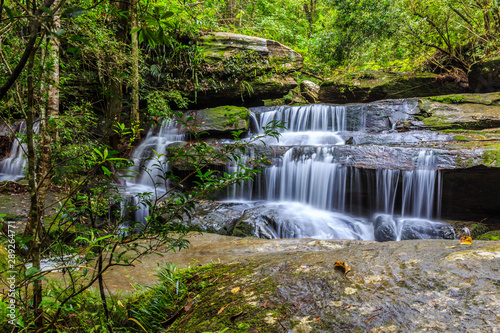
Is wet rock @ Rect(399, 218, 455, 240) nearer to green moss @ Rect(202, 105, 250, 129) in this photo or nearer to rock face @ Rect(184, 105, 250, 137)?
rock face @ Rect(184, 105, 250, 137)

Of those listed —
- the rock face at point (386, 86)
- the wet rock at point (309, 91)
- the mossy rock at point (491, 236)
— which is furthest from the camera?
the wet rock at point (309, 91)

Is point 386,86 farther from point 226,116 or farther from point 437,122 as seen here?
point 226,116

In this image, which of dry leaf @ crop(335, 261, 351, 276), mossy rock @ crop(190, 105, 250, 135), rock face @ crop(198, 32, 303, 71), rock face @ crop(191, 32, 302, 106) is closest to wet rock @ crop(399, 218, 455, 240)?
dry leaf @ crop(335, 261, 351, 276)

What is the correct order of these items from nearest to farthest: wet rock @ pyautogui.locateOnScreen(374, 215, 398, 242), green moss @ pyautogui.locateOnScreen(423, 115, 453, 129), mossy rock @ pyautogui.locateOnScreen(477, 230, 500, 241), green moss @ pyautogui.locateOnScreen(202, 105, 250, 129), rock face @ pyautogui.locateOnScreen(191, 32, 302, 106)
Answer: mossy rock @ pyautogui.locateOnScreen(477, 230, 500, 241) → wet rock @ pyautogui.locateOnScreen(374, 215, 398, 242) → green moss @ pyautogui.locateOnScreen(423, 115, 453, 129) → green moss @ pyautogui.locateOnScreen(202, 105, 250, 129) → rock face @ pyautogui.locateOnScreen(191, 32, 302, 106)

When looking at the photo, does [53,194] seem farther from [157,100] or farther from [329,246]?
[329,246]

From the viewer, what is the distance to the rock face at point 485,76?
10288mm

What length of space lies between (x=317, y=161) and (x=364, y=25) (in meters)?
6.84

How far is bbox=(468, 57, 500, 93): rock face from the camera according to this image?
1029 cm

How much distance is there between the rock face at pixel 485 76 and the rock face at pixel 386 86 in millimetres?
473

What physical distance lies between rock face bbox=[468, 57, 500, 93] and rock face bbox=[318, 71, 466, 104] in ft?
1.55

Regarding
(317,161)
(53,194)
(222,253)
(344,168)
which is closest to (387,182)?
(344,168)

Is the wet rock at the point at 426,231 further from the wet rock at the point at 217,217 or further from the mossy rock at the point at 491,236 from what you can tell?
the wet rock at the point at 217,217

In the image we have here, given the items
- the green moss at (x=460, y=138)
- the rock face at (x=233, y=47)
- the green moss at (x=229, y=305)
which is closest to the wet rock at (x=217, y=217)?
the green moss at (x=229, y=305)

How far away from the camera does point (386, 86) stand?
12039 mm
